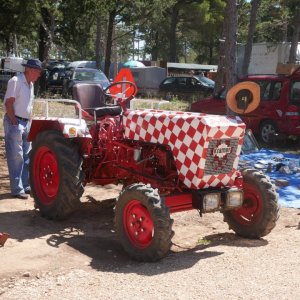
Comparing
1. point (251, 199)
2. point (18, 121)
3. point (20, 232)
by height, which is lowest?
point (20, 232)

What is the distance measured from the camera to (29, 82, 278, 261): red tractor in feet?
17.5

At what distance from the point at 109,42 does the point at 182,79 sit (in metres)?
4.85

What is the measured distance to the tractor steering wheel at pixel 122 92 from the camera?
21.1 ft

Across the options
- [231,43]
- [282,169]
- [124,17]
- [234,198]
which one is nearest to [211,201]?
[234,198]

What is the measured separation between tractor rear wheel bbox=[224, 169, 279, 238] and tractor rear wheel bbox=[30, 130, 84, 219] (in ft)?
5.72

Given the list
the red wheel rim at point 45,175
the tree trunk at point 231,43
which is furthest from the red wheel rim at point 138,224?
the tree trunk at point 231,43

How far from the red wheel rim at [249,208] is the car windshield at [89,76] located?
19049 mm

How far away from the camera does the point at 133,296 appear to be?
14.3ft

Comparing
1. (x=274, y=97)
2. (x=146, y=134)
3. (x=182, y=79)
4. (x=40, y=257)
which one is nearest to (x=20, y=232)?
(x=40, y=257)

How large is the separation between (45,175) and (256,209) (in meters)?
2.57

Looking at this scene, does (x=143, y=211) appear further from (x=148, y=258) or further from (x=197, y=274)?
(x=197, y=274)

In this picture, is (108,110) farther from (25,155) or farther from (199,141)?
(25,155)

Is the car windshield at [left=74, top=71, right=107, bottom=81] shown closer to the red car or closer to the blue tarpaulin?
the red car

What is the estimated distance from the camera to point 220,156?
555 cm
